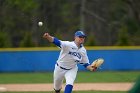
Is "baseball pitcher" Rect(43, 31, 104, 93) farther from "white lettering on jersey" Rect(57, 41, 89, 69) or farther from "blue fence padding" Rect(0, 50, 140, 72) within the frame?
"blue fence padding" Rect(0, 50, 140, 72)

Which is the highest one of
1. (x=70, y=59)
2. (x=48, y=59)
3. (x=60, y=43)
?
(x=60, y=43)

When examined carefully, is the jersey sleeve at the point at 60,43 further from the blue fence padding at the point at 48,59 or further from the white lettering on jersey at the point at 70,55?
the blue fence padding at the point at 48,59

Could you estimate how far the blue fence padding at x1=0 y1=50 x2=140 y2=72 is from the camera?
19.5 metres

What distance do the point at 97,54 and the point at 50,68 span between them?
2266mm

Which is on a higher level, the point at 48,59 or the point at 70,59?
the point at 70,59

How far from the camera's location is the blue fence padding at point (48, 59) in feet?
63.8

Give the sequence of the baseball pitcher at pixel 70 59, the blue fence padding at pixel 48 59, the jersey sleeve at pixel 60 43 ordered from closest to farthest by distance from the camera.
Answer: the jersey sleeve at pixel 60 43
the baseball pitcher at pixel 70 59
the blue fence padding at pixel 48 59

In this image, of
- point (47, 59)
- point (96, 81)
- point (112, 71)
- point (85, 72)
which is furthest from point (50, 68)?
point (96, 81)

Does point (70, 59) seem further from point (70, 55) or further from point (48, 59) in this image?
point (48, 59)

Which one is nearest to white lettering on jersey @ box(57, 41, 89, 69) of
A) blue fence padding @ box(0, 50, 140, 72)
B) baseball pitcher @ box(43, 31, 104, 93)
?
baseball pitcher @ box(43, 31, 104, 93)

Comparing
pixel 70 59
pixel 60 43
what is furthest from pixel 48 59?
pixel 60 43

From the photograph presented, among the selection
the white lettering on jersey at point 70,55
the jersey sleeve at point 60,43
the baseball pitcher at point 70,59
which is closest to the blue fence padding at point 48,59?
the baseball pitcher at point 70,59

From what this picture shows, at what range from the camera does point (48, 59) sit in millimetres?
19531

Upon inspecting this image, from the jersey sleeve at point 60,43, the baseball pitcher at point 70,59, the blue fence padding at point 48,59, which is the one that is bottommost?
the blue fence padding at point 48,59
